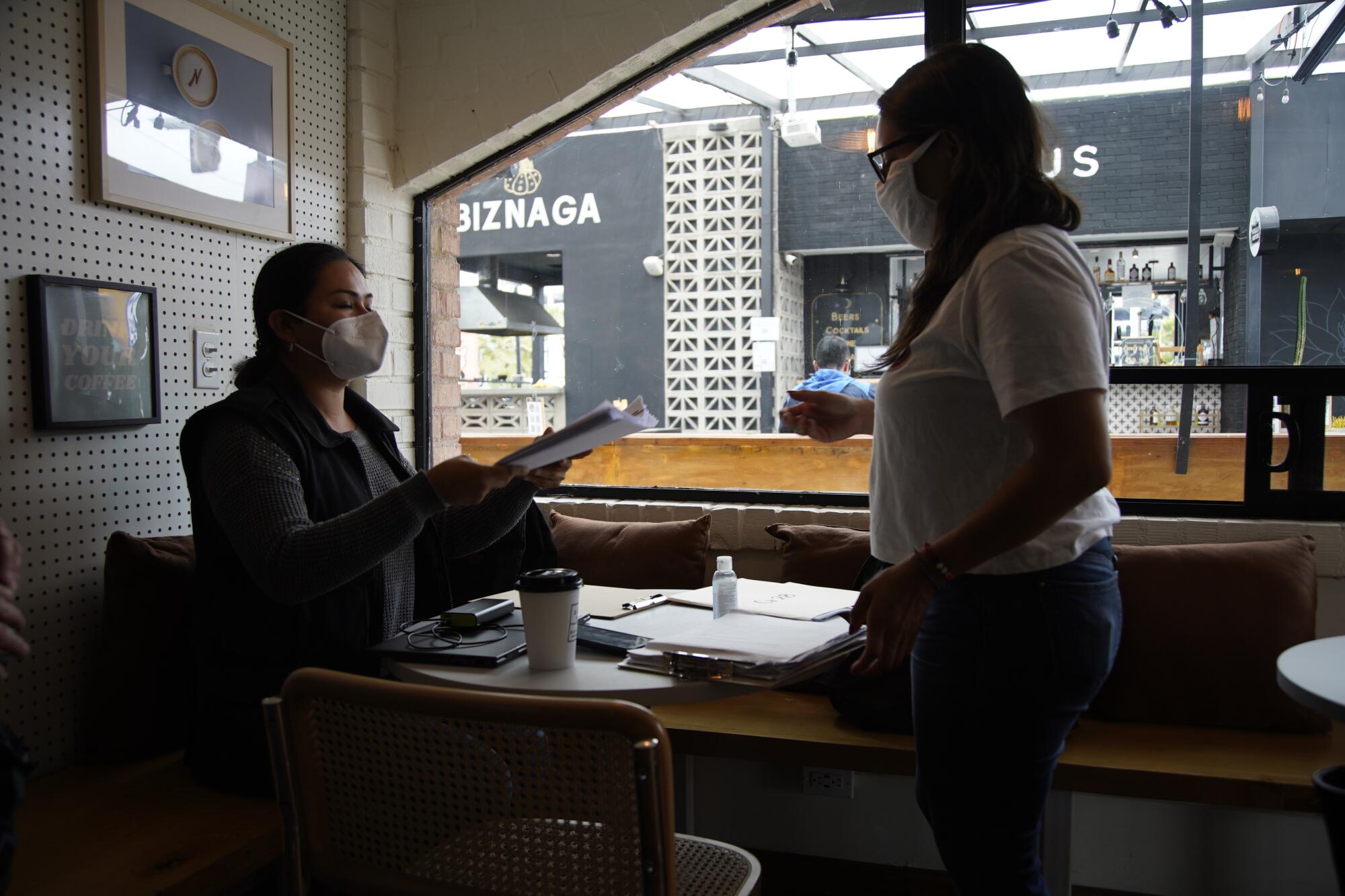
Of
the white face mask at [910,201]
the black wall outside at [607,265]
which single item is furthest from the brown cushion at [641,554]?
the white face mask at [910,201]

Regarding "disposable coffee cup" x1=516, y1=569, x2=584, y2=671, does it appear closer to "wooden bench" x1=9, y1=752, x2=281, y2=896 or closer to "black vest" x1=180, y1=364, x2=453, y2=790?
"black vest" x1=180, y1=364, x2=453, y2=790

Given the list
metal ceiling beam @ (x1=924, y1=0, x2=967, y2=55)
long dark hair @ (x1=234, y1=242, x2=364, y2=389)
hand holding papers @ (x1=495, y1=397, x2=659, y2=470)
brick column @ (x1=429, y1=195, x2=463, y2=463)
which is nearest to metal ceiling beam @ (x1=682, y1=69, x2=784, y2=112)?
metal ceiling beam @ (x1=924, y1=0, x2=967, y2=55)

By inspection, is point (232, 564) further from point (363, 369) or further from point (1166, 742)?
point (1166, 742)

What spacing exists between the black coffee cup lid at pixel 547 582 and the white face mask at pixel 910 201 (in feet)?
2.26

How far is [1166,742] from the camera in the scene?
1964mm

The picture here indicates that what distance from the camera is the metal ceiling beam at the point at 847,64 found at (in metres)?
2.86

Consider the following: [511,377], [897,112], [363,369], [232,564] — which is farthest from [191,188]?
[897,112]

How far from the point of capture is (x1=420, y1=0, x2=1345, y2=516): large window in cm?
251

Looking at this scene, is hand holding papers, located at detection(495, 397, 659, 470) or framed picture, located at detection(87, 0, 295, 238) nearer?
hand holding papers, located at detection(495, 397, 659, 470)

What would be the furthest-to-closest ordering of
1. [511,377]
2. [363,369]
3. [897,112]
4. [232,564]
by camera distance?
[511,377]
[363,369]
[232,564]
[897,112]

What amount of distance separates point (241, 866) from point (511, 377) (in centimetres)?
212

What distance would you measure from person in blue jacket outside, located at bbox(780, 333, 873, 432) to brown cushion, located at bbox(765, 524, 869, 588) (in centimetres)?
60

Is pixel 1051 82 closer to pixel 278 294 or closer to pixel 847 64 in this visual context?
pixel 847 64

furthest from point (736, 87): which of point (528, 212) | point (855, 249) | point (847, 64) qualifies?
point (528, 212)
